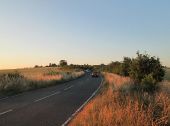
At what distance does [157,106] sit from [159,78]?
2463 cm

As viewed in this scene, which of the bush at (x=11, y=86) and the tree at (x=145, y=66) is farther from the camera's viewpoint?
the tree at (x=145, y=66)

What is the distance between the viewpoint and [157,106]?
487 inches

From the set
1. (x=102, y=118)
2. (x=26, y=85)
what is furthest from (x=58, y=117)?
(x=26, y=85)

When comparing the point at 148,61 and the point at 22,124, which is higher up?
the point at 148,61

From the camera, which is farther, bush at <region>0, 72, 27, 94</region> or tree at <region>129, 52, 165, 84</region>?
tree at <region>129, 52, 165, 84</region>

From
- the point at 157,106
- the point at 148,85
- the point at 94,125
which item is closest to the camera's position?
the point at 94,125

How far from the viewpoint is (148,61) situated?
117ft

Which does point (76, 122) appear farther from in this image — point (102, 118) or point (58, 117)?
point (58, 117)

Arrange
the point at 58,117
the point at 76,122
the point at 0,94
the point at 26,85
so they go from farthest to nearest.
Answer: the point at 26,85 < the point at 0,94 < the point at 58,117 < the point at 76,122

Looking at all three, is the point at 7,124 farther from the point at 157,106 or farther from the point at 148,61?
the point at 148,61

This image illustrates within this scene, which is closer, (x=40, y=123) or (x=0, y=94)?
(x=40, y=123)

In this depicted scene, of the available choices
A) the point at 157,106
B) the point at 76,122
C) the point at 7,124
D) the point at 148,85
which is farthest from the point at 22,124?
the point at 148,85

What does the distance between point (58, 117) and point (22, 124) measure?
7.13 feet

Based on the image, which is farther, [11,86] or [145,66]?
[145,66]
